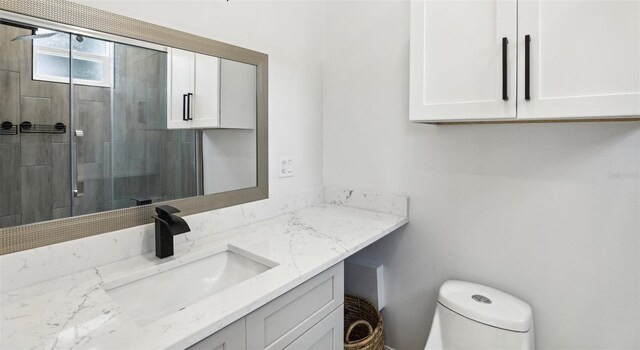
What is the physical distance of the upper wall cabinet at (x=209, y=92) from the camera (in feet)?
4.25

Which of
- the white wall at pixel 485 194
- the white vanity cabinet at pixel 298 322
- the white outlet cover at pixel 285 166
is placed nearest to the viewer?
the white vanity cabinet at pixel 298 322

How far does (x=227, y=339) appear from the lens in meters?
0.85

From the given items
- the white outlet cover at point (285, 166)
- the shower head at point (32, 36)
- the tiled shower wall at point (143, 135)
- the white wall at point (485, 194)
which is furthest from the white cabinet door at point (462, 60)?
the shower head at point (32, 36)

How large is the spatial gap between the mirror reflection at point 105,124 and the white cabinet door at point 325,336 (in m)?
0.71

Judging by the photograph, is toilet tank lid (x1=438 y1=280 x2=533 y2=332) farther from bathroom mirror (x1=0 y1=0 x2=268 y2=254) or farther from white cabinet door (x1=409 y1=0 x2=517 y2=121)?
bathroom mirror (x1=0 y1=0 x2=268 y2=254)

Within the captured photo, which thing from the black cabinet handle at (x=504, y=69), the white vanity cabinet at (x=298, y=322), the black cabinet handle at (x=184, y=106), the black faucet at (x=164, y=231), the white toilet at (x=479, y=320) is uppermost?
the black cabinet handle at (x=504, y=69)

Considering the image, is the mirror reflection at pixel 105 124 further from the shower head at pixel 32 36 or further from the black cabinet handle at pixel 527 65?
the black cabinet handle at pixel 527 65

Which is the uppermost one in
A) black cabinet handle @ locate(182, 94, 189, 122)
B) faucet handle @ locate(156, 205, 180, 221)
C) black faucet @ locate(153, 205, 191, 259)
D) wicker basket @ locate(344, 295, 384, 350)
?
black cabinet handle @ locate(182, 94, 189, 122)

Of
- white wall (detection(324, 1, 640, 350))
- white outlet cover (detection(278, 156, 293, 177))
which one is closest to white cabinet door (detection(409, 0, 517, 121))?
white wall (detection(324, 1, 640, 350))

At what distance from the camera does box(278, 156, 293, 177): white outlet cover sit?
5.82ft

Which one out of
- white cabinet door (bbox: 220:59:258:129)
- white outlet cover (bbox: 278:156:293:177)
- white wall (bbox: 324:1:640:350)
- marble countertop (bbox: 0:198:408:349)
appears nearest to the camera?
marble countertop (bbox: 0:198:408:349)

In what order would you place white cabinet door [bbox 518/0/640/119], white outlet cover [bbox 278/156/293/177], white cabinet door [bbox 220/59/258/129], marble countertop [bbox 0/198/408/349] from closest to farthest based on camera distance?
marble countertop [bbox 0/198/408/349], white cabinet door [bbox 518/0/640/119], white cabinet door [bbox 220/59/258/129], white outlet cover [bbox 278/156/293/177]

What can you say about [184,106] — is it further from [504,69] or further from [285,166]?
[504,69]

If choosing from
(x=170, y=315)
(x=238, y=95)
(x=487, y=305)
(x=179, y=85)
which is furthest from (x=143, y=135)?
(x=487, y=305)
